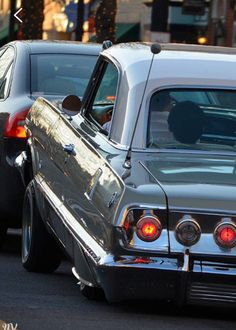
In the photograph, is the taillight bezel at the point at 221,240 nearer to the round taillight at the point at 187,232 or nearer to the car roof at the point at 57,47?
the round taillight at the point at 187,232

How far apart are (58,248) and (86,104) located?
107cm

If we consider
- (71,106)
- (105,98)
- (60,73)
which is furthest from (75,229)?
(60,73)

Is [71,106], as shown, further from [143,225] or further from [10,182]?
[143,225]

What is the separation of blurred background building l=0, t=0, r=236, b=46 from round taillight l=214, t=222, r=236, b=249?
1701cm

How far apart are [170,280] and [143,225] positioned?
32cm

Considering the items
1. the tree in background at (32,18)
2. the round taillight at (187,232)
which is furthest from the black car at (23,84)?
the tree in background at (32,18)

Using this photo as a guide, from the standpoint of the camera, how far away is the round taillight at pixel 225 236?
20.7 ft

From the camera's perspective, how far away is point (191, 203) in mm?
6332

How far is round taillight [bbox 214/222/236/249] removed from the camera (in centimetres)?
631

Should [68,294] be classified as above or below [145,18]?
above

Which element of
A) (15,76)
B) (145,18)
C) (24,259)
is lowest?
(145,18)

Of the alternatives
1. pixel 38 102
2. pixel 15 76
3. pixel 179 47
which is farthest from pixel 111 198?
pixel 15 76

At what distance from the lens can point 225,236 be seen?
6320mm

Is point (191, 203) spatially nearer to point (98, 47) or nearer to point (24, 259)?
point (24, 259)
